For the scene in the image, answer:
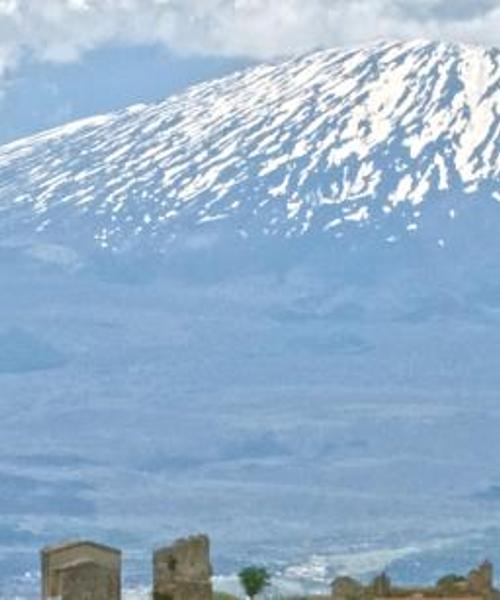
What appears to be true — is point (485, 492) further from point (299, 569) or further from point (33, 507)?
point (299, 569)

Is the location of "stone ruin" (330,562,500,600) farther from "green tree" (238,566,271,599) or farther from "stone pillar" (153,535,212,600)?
"stone pillar" (153,535,212,600)

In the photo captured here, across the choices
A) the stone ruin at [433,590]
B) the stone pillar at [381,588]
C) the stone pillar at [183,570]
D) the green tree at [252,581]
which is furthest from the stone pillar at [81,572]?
the green tree at [252,581]

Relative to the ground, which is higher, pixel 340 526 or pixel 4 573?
pixel 340 526

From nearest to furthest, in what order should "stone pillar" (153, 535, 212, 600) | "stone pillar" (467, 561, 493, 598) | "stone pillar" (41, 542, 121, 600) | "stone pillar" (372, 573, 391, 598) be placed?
1. "stone pillar" (41, 542, 121, 600)
2. "stone pillar" (153, 535, 212, 600)
3. "stone pillar" (467, 561, 493, 598)
4. "stone pillar" (372, 573, 391, 598)

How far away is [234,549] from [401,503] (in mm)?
33353

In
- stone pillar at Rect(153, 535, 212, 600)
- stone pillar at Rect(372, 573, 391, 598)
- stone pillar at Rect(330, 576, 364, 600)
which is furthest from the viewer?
stone pillar at Rect(330, 576, 364, 600)

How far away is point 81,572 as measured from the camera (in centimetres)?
2111

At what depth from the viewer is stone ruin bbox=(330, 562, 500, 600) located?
42875 mm

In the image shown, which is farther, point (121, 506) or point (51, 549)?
point (121, 506)

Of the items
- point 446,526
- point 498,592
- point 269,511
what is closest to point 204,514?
point 269,511

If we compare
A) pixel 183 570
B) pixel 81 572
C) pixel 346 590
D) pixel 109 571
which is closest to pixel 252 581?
pixel 346 590

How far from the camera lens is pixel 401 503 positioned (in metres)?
192

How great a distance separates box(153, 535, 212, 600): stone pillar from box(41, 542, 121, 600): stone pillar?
22.2 inches

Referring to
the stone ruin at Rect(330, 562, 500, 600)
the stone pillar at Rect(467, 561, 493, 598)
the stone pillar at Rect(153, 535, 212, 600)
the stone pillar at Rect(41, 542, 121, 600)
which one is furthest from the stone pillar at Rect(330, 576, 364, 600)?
the stone pillar at Rect(41, 542, 121, 600)
